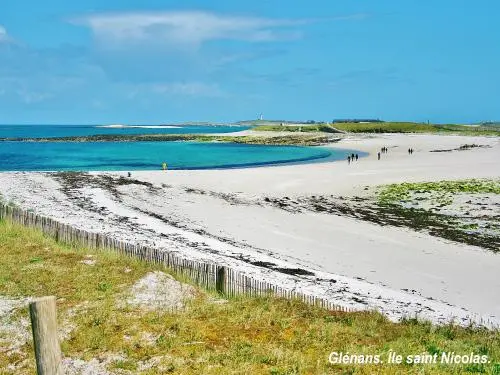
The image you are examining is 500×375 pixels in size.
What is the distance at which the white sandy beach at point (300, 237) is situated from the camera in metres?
17.0

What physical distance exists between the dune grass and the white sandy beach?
3200 mm

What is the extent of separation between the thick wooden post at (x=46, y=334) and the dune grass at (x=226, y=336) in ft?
12.0

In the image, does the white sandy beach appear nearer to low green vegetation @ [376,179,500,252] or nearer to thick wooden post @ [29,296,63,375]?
low green vegetation @ [376,179,500,252]

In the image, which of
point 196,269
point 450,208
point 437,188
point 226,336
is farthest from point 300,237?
point 437,188

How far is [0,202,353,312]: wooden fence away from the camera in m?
13.7

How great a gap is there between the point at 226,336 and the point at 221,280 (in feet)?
10.7

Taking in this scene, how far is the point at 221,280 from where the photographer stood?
14.1m

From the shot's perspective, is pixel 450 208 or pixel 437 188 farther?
pixel 437 188

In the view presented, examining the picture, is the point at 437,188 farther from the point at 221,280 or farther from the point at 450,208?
the point at 221,280

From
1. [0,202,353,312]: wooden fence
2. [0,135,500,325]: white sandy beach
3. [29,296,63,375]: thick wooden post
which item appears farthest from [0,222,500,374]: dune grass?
[29,296,63,375]: thick wooden post

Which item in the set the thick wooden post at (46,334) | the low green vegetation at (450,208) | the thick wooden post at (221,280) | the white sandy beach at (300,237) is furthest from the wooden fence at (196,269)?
the low green vegetation at (450,208)

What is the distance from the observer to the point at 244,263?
19859 millimetres

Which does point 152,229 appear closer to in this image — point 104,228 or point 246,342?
point 104,228

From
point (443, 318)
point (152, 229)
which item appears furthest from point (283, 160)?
point (443, 318)
